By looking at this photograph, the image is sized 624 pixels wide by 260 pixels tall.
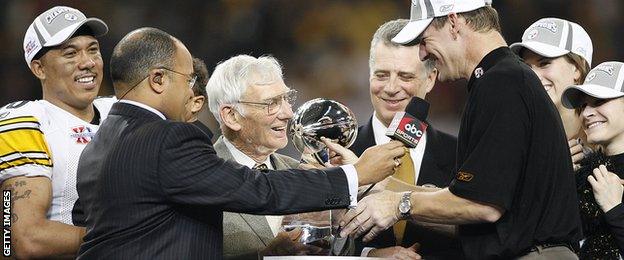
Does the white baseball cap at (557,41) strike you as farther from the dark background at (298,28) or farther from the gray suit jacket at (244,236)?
the dark background at (298,28)

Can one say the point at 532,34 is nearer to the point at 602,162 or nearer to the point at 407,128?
the point at 602,162

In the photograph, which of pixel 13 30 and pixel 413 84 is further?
pixel 13 30

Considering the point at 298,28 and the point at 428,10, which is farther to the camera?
the point at 298,28

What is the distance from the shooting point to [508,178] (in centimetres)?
319

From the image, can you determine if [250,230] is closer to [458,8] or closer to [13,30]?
[458,8]

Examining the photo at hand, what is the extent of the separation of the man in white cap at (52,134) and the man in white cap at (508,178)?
4.74 feet

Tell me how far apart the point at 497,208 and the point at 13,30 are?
4832 mm

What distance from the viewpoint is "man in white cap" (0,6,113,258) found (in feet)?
12.6

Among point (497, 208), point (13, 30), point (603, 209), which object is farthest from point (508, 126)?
point (13, 30)

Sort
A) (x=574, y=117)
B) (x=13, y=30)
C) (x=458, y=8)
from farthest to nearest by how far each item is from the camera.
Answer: (x=13, y=30), (x=574, y=117), (x=458, y=8)

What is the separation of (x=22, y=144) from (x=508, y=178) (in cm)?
196

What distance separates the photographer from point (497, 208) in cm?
322

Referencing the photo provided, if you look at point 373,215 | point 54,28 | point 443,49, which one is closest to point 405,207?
point 373,215

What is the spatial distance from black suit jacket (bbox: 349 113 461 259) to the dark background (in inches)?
97.7
